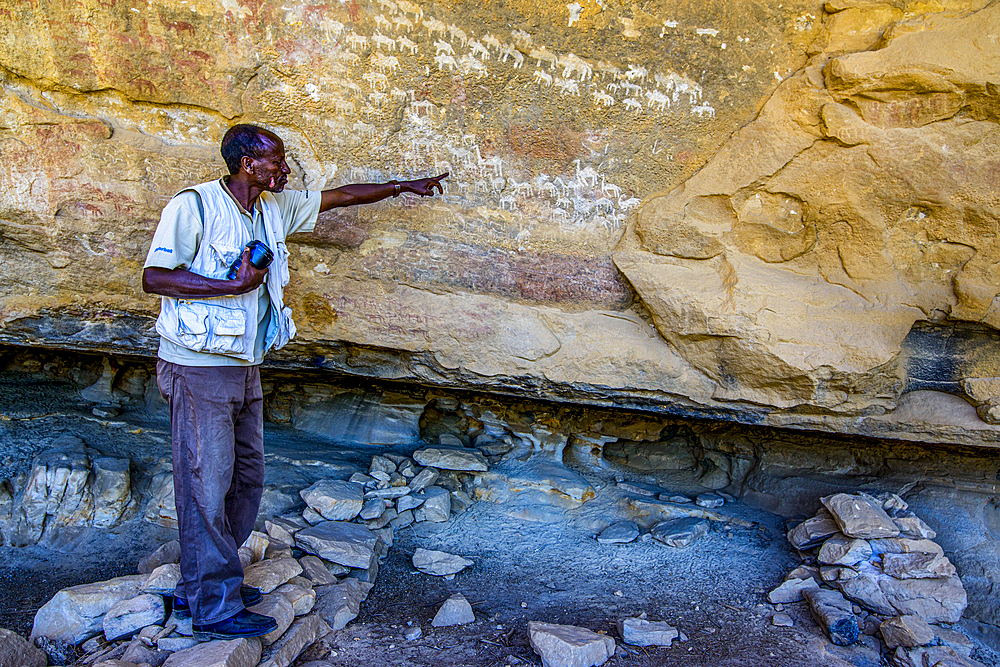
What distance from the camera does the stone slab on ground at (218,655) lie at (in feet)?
6.25

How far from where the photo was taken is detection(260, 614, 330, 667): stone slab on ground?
2.07m

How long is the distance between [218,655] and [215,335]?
3.05 ft

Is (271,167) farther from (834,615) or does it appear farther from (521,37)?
(834,615)

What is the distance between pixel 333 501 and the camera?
2.93 meters

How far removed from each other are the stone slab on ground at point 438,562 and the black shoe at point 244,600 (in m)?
0.71

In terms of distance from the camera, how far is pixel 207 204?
1957 mm

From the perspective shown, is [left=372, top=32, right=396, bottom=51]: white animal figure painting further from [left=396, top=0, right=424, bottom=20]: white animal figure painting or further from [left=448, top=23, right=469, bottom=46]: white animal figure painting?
[left=448, top=23, right=469, bottom=46]: white animal figure painting

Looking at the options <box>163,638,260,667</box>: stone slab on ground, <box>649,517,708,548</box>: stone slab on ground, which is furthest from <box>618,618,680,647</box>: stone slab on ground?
<box>163,638,260,667</box>: stone slab on ground

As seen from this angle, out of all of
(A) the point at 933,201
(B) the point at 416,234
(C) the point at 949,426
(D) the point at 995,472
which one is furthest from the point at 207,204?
(D) the point at 995,472

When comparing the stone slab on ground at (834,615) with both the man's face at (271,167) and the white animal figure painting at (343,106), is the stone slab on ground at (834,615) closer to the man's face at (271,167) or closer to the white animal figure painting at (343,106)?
the man's face at (271,167)

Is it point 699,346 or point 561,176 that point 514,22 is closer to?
point 561,176

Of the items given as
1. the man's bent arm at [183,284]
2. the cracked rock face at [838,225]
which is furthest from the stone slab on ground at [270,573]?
the cracked rock face at [838,225]

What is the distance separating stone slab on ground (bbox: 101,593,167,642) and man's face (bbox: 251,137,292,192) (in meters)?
1.42

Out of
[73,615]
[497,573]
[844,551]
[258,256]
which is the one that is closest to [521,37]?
[258,256]
